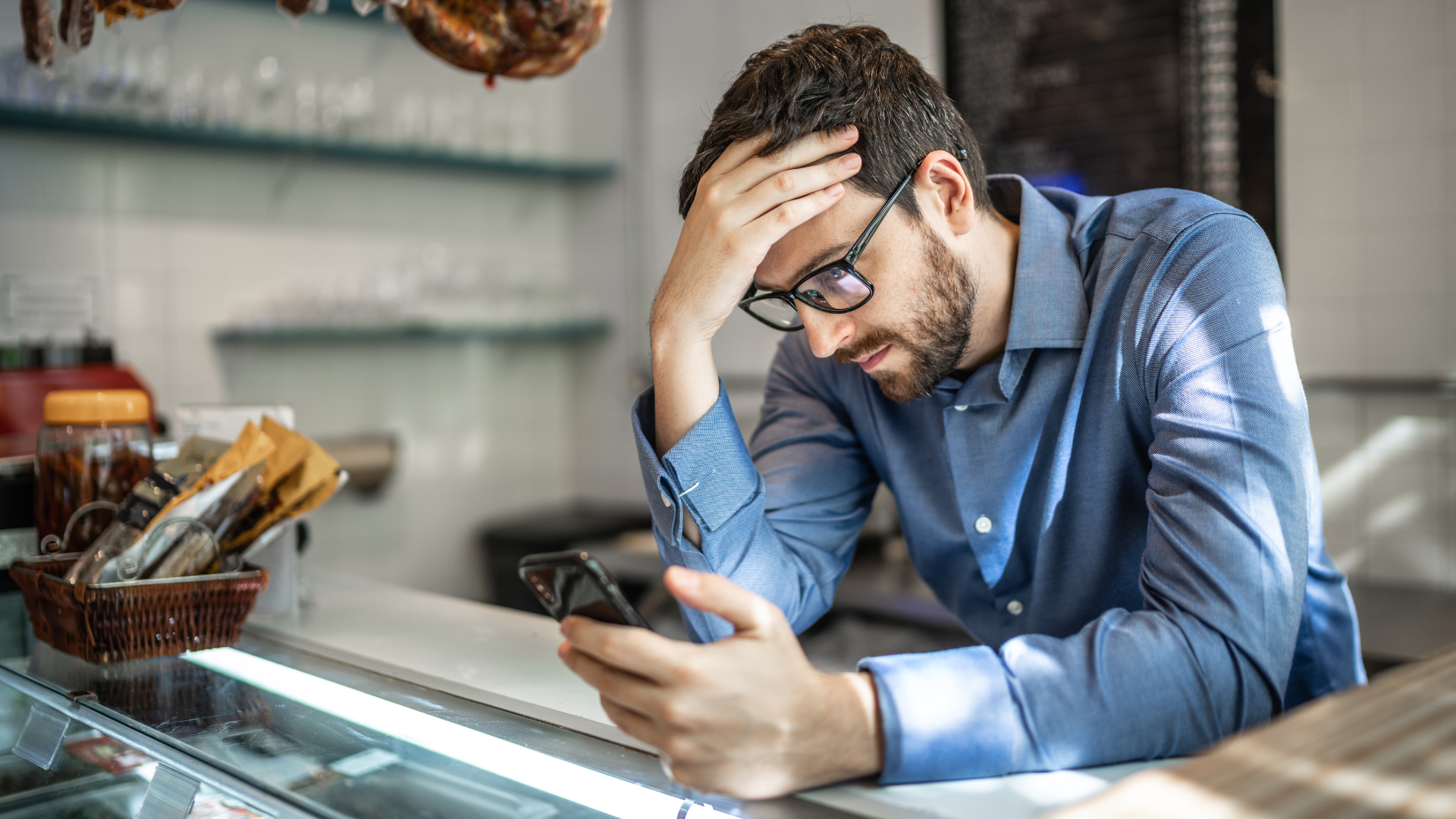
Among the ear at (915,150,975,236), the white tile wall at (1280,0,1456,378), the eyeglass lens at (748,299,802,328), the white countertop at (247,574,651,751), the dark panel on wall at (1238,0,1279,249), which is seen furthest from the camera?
the dark panel on wall at (1238,0,1279,249)

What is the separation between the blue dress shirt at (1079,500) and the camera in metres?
0.76

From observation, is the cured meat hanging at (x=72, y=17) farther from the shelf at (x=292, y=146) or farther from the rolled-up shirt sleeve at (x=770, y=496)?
the shelf at (x=292, y=146)

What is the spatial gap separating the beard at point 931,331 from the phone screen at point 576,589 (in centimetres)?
49

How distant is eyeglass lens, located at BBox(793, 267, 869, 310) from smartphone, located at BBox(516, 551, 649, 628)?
451 mm

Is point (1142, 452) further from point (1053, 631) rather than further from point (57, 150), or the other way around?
point (57, 150)

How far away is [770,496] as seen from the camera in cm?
123

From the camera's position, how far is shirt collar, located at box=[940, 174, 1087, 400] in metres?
1.10

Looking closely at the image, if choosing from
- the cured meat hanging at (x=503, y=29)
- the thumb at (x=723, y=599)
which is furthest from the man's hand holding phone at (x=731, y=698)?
the cured meat hanging at (x=503, y=29)

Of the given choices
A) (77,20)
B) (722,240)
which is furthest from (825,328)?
(77,20)

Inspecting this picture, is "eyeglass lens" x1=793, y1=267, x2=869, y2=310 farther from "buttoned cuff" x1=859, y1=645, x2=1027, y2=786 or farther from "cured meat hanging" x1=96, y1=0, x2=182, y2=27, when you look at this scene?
"cured meat hanging" x1=96, y1=0, x2=182, y2=27

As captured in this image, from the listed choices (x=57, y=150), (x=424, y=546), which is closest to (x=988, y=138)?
(x=424, y=546)

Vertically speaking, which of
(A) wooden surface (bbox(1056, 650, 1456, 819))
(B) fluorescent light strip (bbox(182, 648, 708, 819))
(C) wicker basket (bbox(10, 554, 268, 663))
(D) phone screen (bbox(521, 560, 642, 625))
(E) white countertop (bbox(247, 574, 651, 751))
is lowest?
(E) white countertop (bbox(247, 574, 651, 751))

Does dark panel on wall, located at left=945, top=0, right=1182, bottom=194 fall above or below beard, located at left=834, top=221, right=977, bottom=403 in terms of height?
above

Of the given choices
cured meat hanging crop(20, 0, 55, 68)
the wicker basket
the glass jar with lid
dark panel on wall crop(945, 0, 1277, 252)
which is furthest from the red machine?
dark panel on wall crop(945, 0, 1277, 252)
